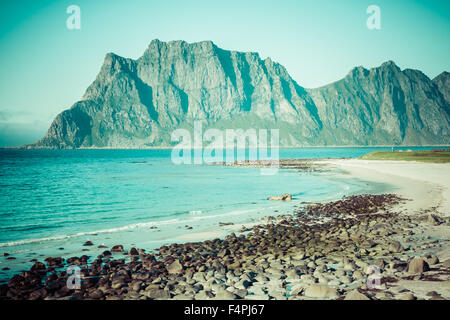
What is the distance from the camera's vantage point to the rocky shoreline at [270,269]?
9.29m

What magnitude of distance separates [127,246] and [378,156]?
3689 inches

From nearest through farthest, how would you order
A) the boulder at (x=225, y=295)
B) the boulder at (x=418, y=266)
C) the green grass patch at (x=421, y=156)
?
1. the boulder at (x=225, y=295)
2. the boulder at (x=418, y=266)
3. the green grass patch at (x=421, y=156)

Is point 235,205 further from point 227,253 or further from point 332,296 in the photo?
point 332,296

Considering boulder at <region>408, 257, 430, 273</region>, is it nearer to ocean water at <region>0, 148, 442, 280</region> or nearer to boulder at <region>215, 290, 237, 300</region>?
boulder at <region>215, 290, 237, 300</region>

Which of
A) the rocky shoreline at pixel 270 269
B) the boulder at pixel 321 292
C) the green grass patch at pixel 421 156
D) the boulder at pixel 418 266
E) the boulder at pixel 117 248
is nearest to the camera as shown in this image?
the boulder at pixel 321 292

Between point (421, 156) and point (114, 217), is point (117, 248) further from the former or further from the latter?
point (421, 156)

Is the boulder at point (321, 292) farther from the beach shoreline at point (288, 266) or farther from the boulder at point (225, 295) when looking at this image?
the boulder at point (225, 295)

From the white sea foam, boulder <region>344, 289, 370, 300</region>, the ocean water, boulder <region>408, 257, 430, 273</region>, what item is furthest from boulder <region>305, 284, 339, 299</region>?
the white sea foam

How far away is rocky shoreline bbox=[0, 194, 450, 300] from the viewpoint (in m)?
9.29

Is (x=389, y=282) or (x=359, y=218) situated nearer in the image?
(x=389, y=282)

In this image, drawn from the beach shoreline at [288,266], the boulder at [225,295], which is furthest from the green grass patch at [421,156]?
the boulder at [225,295]

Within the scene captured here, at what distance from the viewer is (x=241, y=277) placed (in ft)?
35.2
